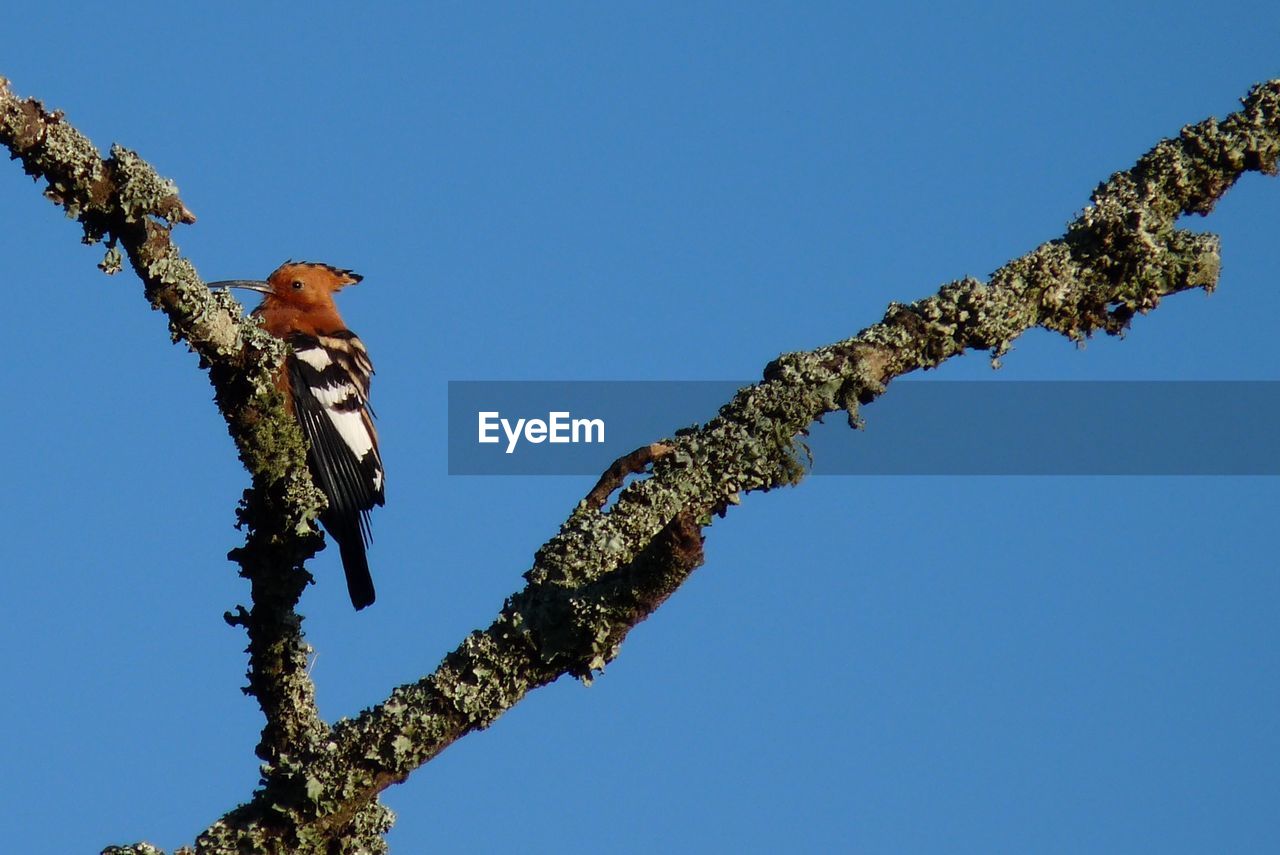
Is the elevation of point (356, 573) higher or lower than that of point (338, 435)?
lower

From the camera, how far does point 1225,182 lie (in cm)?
343

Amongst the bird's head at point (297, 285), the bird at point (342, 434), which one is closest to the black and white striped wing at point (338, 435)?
the bird at point (342, 434)

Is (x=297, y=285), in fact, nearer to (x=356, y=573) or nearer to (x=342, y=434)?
(x=342, y=434)

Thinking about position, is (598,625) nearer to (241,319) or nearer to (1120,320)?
(241,319)

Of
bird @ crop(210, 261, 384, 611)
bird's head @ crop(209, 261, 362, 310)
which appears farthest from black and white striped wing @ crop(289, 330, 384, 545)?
bird's head @ crop(209, 261, 362, 310)

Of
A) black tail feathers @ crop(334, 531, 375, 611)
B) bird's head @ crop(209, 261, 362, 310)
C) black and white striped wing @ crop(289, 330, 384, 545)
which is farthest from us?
bird's head @ crop(209, 261, 362, 310)

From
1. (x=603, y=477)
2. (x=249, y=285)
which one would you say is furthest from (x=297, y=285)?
(x=603, y=477)

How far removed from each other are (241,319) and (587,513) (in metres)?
0.87

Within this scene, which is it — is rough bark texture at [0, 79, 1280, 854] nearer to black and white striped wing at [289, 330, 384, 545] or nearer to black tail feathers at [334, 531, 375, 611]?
black tail feathers at [334, 531, 375, 611]

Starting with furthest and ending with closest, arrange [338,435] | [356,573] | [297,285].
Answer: [297,285], [338,435], [356,573]

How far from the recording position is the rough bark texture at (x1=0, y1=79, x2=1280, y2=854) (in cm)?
303

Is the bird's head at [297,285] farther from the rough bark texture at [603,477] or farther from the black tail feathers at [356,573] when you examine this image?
the rough bark texture at [603,477]

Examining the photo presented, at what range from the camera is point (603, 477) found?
3.64 meters

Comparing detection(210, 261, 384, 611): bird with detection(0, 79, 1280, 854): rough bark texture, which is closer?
detection(0, 79, 1280, 854): rough bark texture
